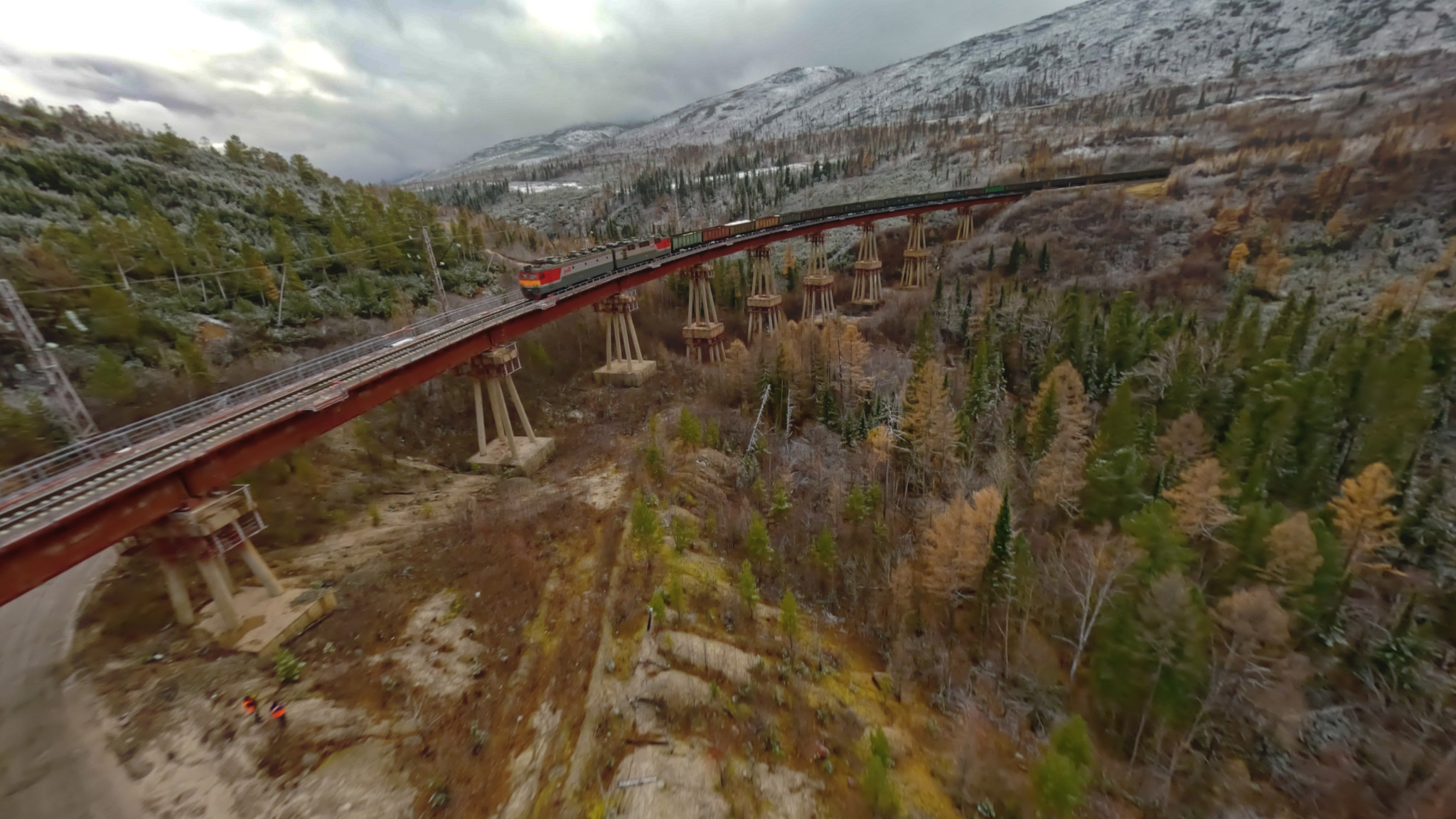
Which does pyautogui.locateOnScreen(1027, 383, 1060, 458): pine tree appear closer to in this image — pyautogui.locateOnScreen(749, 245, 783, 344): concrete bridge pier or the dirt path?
pyautogui.locateOnScreen(749, 245, 783, 344): concrete bridge pier

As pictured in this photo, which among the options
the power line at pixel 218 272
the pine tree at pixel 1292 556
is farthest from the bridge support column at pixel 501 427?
the pine tree at pixel 1292 556

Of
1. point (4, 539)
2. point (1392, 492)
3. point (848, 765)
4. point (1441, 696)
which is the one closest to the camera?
Result: point (4, 539)

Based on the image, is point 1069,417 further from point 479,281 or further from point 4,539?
point 479,281

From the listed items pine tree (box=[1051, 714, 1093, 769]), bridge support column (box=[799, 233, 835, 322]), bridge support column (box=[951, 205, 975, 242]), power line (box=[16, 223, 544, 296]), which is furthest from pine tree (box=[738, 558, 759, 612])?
bridge support column (box=[951, 205, 975, 242])

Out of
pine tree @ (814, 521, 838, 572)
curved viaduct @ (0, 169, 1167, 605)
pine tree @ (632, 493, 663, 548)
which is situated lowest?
pine tree @ (814, 521, 838, 572)

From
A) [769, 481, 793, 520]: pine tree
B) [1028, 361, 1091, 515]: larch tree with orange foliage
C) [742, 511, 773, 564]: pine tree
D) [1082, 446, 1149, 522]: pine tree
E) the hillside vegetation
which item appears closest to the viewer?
the hillside vegetation

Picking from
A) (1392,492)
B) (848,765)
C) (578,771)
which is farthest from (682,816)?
(1392,492)
